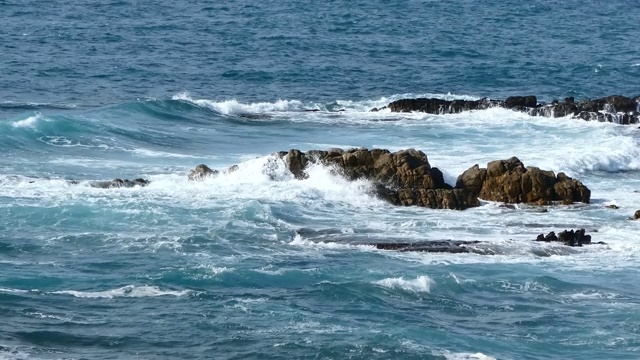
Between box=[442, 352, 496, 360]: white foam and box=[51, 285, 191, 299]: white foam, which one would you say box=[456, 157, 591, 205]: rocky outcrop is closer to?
box=[51, 285, 191, 299]: white foam

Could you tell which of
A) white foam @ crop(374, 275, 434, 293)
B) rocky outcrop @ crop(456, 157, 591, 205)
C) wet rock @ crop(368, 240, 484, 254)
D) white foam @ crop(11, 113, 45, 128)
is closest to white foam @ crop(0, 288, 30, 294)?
white foam @ crop(374, 275, 434, 293)

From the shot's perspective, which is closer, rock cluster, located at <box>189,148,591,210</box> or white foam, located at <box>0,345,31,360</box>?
white foam, located at <box>0,345,31,360</box>

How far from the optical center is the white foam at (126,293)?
27.3 m

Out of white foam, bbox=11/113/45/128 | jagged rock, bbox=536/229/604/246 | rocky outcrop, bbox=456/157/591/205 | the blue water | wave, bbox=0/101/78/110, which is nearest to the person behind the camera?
the blue water

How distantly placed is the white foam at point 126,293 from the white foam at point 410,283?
4.42 meters

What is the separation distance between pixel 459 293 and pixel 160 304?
6.66 meters

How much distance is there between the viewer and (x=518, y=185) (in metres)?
37.4

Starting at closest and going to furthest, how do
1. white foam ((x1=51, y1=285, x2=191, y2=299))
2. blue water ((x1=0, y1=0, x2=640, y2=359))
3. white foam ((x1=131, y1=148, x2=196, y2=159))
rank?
1. blue water ((x1=0, y1=0, x2=640, y2=359))
2. white foam ((x1=51, y1=285, x2=191, y2=299))
3. white foam ((x1=131, y1=148, x2=196, y2=159))

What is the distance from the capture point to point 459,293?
2859 cm

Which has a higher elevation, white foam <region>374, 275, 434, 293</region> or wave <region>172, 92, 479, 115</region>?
wave <region>172, 92, 479, 115</region>

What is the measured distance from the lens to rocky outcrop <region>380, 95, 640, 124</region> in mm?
52000

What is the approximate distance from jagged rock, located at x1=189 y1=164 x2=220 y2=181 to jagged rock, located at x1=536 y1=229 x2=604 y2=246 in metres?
11.0

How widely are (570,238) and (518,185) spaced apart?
4.82 meters

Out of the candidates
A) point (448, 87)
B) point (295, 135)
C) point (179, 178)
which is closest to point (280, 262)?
point (179, 178)
